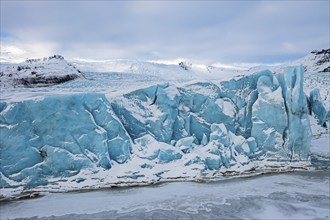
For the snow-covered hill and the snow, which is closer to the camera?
the snow

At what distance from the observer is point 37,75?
2881 cm

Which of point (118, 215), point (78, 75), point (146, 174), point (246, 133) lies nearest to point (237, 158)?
point (246, 133)

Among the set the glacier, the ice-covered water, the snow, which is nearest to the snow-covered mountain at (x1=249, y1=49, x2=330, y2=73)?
the snow

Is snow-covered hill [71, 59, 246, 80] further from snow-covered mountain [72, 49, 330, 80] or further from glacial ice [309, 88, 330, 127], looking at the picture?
glacial ice [309, 88, 330, 127]

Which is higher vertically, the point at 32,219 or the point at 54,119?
the point at 54,119

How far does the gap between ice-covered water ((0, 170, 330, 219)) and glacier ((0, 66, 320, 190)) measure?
117 cm

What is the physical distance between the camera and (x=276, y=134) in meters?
16.4

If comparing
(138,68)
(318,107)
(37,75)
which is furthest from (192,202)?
(138,68)

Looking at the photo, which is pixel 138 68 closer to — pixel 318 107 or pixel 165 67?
pixel 165 67

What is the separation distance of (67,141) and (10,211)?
3.66 m

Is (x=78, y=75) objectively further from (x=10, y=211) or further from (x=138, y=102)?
(x=10, y=211)

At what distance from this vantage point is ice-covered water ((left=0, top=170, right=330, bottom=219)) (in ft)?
34.2

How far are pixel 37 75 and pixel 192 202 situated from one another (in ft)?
71.3

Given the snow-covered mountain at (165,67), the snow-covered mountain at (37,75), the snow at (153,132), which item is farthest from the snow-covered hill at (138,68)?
the snow at (153,132)
